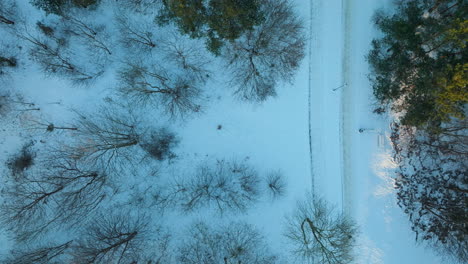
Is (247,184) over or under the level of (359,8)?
under

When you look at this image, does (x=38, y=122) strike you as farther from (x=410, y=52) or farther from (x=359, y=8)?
(x=410, y=52)

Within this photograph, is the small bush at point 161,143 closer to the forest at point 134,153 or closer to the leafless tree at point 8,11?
the forest at point 134,153

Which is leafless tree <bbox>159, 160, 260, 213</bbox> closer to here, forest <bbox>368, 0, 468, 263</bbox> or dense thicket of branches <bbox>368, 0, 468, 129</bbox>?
forest <bbox>368, 0, 468, 263</bbox>

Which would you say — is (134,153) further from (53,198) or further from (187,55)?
(187,55)

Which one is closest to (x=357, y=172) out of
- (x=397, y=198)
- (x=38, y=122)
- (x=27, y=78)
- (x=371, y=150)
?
(x=371, y=150)

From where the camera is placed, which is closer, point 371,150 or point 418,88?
point 418,88

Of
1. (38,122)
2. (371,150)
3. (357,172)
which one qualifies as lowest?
(357,172)

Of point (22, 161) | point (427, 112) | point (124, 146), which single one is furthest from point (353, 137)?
point (22, 161)

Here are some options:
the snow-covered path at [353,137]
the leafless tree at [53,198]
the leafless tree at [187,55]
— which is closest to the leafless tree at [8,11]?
the leafless tree at [53,198]
